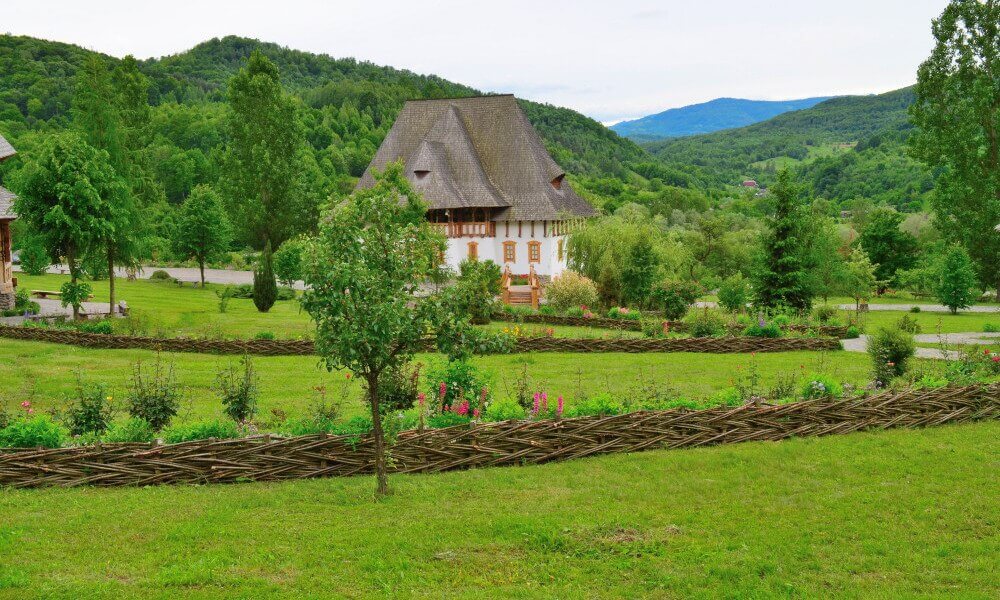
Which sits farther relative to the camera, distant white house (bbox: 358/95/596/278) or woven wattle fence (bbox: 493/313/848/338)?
distant white house (bbox: 358/95/596/278)

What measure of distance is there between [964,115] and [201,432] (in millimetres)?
41212

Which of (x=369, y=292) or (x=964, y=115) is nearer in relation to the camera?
(x=369, y=292)

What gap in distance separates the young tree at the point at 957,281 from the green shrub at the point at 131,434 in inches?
1442

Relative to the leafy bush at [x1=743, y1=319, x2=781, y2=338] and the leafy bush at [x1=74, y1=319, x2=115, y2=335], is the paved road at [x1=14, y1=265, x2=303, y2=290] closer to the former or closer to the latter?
the leafy bush at [x1=74, y1=319, x2=115, y2=335]

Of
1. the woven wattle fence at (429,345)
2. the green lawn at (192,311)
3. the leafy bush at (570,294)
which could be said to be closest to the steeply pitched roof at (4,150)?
the green lawn at (192,311)

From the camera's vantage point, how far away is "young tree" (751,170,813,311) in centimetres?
3114

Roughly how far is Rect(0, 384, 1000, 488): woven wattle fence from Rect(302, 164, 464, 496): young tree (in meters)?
1.18

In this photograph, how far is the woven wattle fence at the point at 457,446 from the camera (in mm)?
9586

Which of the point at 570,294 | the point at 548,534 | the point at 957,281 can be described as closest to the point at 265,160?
the point at 570,294

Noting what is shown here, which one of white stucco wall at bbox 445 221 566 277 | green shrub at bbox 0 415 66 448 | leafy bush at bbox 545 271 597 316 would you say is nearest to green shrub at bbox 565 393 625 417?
green shrub at bbox 0 415 66 448

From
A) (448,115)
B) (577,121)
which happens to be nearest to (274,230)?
(448,115)

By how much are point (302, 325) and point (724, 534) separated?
21.9 m

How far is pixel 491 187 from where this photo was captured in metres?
52.1

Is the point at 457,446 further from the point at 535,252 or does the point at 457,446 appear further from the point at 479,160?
the point at 479,160
